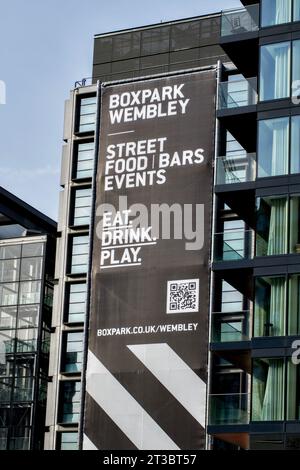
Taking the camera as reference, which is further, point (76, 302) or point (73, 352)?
point (76, 302)

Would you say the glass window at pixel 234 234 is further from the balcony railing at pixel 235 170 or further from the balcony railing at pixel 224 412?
the balcony railing at pixel 224 412

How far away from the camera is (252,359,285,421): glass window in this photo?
45.8 metres

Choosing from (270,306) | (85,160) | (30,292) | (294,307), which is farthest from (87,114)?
(294,307)

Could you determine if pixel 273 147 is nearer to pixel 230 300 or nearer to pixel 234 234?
pixel 234 234

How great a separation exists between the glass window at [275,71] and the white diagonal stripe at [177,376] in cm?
2118

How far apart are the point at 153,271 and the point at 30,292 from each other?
14.4m

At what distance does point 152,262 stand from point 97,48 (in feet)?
69.7

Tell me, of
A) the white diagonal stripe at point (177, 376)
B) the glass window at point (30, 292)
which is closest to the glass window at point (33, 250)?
the glass window at point (30, 292)

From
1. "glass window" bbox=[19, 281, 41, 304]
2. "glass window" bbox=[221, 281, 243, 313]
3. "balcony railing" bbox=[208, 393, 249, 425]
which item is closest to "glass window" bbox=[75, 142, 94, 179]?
"glass window" bbox=[19, 281, 41, 304]

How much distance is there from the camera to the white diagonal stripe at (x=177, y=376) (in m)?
66.6

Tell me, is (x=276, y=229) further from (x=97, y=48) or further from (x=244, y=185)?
(x=97, y=48)

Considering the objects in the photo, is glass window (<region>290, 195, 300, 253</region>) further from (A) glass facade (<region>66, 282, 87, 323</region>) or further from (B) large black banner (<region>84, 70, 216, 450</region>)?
(A) glass facade (<region>66, 282, 87, 323</region>)

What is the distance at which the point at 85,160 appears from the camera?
7838 centimetres

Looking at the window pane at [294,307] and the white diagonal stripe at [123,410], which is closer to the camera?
the window pane at [294,307]
